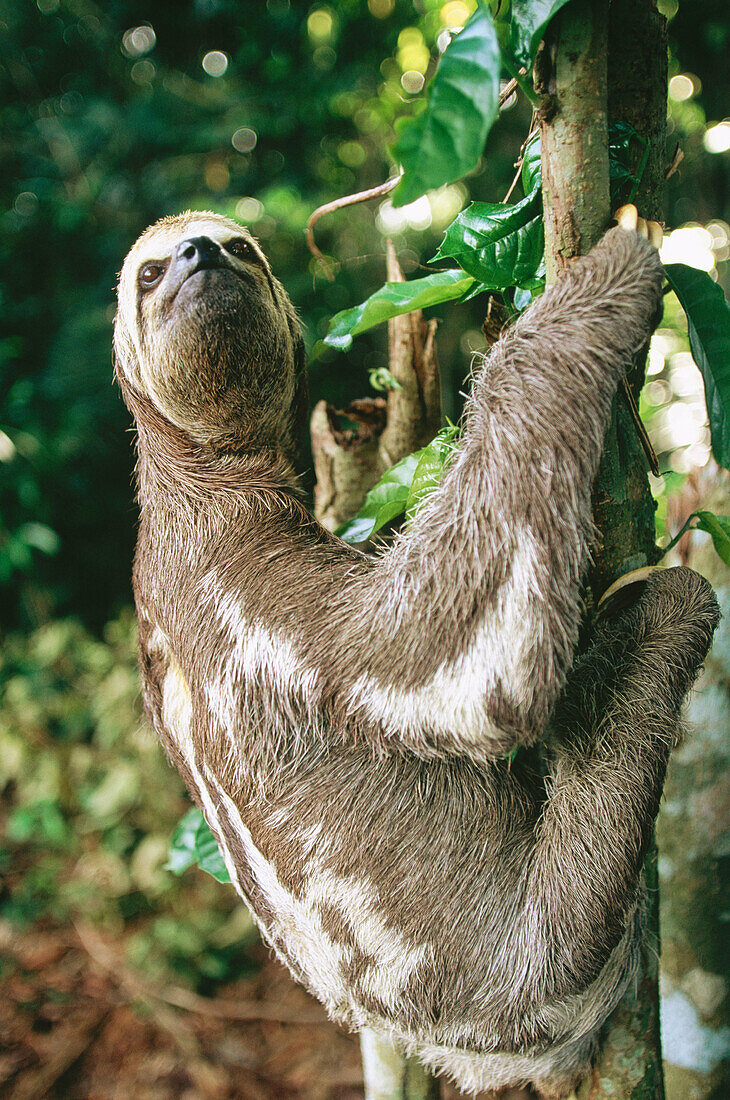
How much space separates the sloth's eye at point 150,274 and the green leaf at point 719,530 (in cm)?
230

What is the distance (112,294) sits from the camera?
688cm

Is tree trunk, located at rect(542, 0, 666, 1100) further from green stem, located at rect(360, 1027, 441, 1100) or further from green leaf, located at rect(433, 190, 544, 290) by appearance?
green stem, located at rect(360, 1027, 441, 1100)

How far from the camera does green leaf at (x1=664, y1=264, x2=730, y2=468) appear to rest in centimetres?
194

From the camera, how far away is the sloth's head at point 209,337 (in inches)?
104

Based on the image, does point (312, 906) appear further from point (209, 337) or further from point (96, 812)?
point (96, 812)

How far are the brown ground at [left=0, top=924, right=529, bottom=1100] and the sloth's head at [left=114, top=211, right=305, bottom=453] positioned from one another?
17.0 feet

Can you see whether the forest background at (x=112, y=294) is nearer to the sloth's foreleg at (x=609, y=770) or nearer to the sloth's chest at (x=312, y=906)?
the sloth's chest at (x=312, y=906)

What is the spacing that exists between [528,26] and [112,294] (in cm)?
615

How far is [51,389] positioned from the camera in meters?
6.54

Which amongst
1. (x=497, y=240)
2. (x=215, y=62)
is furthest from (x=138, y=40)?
(x=497, y=240)

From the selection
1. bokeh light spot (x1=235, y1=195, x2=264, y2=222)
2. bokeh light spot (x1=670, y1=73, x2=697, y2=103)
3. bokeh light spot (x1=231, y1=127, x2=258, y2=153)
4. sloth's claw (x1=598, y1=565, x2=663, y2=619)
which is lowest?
sloth's claw (x1=598, y1=565, x2=663, y2=619)

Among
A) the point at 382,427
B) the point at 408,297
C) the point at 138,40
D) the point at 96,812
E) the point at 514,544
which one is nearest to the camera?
the point at 514,544

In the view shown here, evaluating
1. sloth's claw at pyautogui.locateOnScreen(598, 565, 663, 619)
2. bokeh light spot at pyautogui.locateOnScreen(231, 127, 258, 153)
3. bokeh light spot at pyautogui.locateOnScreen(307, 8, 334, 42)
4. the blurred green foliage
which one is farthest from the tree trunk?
bokeh light spot at pyautogui.locateOnScreen(307, 8, 334, 42)

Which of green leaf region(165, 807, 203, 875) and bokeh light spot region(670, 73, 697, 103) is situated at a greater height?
bokeh light spot region(670, 73, 697, 103)
